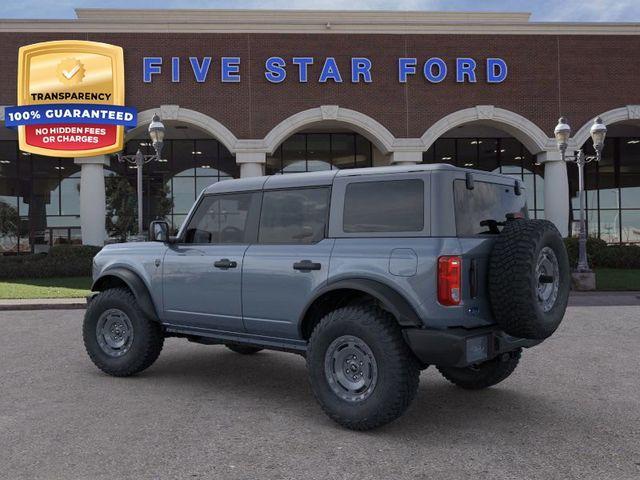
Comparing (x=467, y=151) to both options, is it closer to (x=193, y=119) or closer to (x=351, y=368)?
(x=193, y=119)

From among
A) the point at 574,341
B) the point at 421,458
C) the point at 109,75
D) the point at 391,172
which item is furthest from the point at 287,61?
the point at 421,458

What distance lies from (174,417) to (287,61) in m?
20.5

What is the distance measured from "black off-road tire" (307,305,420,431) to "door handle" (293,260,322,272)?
1.41 feet

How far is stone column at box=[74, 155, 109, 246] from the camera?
22922 mm

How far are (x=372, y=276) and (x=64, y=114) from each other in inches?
832

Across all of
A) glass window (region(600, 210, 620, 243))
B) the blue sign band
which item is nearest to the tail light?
the blue sign band

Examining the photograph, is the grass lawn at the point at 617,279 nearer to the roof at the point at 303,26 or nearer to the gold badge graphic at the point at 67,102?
the roof at the point at 303,26

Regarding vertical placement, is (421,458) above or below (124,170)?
below

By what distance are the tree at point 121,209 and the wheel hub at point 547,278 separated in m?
25.1

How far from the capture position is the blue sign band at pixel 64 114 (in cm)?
2223

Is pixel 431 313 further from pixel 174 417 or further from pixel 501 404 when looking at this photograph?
pixel 174 417

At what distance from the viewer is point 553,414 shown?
5051 millimetres

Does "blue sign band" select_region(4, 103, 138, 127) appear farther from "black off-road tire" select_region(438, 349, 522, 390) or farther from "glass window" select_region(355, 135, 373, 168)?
"black off-road tire" select_region(438, 349, 522, 390)

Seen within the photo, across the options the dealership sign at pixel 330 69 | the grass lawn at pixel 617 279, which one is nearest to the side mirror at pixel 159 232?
the grass lawn at pixel 617 279
